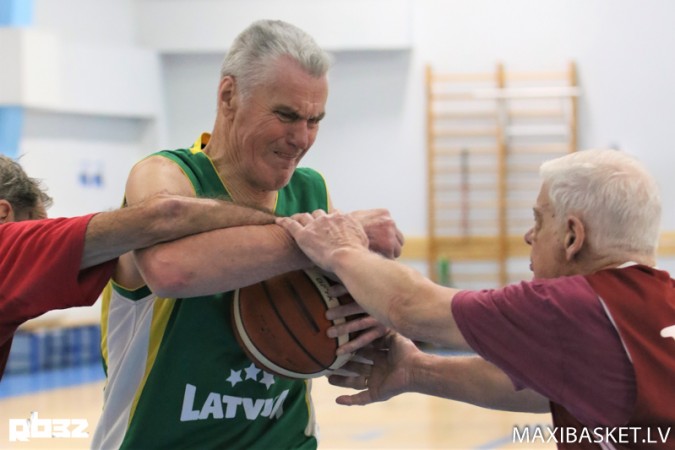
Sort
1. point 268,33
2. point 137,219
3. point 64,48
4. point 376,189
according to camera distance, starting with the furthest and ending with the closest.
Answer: point 376,189, point 64,48, point 268,33, point 137,219

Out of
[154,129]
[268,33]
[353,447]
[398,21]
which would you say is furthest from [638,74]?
[268,33]

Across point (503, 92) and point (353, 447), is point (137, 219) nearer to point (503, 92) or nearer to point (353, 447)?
point (353, 447)

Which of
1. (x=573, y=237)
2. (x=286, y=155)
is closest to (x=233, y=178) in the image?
(x=286, y=155)

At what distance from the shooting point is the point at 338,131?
12.5 meters

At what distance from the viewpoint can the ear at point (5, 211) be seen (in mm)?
2660

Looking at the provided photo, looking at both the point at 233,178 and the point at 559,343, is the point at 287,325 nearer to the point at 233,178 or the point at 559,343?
the point at 233,178

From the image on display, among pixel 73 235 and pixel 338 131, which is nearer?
pixel 73 235

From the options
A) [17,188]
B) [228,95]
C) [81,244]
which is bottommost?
[81,244]

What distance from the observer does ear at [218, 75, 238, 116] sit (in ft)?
8.90

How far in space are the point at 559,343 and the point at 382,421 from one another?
5.17 metres

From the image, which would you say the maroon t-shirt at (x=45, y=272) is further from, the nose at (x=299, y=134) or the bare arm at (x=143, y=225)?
the nose at (x=299, y=134)

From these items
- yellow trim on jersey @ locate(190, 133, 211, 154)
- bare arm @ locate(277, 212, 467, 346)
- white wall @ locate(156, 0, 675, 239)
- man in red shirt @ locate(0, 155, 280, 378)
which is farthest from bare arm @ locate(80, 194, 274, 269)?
white wall @ locate(156, 0, 675, 239)

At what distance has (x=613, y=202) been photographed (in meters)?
2.16

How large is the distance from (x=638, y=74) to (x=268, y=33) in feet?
32.1
